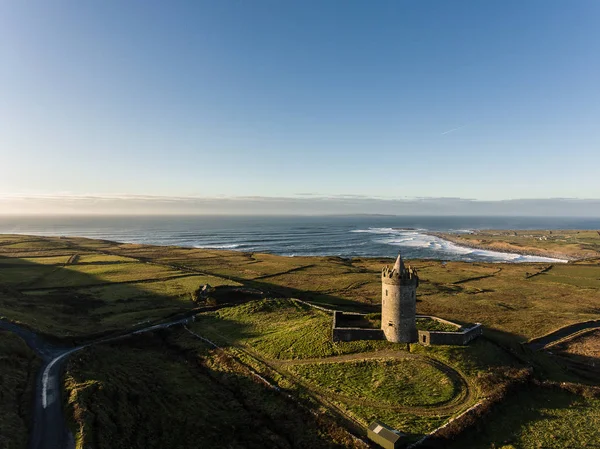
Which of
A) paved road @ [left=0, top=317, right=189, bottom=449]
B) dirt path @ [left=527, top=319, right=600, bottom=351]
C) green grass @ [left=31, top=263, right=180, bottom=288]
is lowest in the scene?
dirt path @ [left=527, top=319, right=600, bottom=351]

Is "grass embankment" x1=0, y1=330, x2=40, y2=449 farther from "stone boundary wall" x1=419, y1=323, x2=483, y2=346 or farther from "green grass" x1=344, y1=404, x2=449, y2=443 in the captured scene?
"stone boundary wall" x1=419, y1=323, x2=483, y2=346

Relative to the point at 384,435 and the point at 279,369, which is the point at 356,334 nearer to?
the point at 279,369

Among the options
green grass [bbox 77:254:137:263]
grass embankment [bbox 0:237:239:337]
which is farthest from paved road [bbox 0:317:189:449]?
green grass [bbox 77:254:137:263]

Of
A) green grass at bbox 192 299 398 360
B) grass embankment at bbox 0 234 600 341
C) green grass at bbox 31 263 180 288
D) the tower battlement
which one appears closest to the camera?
the tower battlement

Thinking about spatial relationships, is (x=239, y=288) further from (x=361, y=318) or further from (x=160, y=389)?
(x=160, y=389)

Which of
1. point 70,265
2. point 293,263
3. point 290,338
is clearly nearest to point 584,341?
point 290,338

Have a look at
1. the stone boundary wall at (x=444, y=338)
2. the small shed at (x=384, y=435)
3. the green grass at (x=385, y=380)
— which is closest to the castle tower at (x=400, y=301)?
the stone boundary wall at (x=444, y=338)
